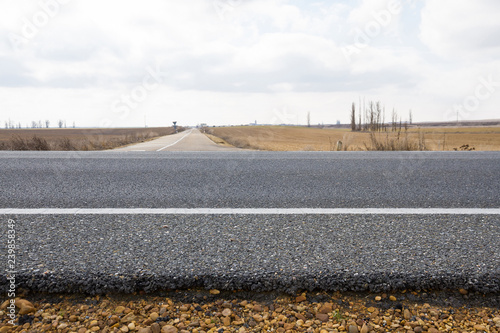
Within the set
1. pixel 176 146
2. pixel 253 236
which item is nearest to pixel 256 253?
pixel 253 236

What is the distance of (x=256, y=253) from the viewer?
2.39 m

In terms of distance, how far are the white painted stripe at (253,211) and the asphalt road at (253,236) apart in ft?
0.43

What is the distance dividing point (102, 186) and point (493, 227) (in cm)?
432

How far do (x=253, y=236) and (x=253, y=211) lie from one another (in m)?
0.75

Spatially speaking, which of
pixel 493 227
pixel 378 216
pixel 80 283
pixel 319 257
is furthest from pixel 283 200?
pixel 80 283

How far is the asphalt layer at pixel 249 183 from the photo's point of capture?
12.7 ft

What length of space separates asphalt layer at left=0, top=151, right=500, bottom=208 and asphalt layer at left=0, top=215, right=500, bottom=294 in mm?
656

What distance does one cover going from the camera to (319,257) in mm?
2312

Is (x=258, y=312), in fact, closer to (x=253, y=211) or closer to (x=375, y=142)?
(x=253, y=211)

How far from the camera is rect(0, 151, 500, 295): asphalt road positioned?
2.05 m

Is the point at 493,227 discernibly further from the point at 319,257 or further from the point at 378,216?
the point at 319,257

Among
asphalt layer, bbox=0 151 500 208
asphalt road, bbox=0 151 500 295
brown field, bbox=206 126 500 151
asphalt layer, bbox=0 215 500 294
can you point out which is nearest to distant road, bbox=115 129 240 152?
brown field, bbox=206 126 500 151

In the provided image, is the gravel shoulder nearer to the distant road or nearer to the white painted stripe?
the white painted stripe
